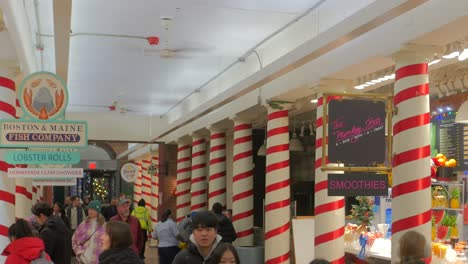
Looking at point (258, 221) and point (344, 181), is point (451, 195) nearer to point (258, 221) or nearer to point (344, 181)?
point (344, 181)

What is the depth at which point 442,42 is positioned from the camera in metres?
6.67

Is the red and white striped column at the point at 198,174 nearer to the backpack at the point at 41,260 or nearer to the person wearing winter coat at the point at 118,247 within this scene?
the backpack at the point at 41,260

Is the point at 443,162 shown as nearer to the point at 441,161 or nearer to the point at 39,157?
the point at 441,161

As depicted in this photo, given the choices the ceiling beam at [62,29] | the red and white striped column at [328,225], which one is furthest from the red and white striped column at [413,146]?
the ceiling beam at [62,29]

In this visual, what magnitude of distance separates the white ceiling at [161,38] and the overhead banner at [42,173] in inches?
78.5

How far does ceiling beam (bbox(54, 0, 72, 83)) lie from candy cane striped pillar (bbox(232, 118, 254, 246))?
4024mm

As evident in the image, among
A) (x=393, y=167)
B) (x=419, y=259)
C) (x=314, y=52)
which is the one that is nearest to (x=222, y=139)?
(x=314, y=52)

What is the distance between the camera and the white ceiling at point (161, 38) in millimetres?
9164

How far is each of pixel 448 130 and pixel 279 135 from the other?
8.94 feet

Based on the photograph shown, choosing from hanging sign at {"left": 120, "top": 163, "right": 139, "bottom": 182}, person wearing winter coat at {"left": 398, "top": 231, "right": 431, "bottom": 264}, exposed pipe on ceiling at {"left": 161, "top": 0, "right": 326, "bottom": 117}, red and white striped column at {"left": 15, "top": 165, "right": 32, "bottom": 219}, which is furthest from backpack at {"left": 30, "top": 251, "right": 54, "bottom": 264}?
hanging sign at {"left": 120, "top": 163, "right": 139, "bottom": 182}

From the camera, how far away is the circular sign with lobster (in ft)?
28.0

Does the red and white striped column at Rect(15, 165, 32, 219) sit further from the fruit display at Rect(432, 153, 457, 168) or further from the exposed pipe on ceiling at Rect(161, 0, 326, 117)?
the fruit display at Rect(432, 153, 457, 168)

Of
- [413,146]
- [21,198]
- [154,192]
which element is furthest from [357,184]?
[154,192]

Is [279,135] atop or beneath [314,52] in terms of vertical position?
beneath
